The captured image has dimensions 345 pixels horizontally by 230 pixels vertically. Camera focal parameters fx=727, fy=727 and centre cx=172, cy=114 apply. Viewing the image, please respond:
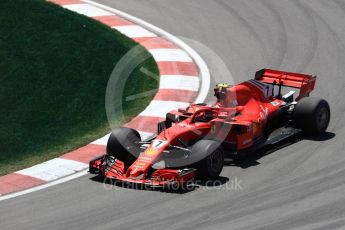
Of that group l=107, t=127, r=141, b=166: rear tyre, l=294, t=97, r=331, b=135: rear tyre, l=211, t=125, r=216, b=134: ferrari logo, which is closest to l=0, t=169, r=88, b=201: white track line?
l=107, t=127, r=141, b=166: rear tyre

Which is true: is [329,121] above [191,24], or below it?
below

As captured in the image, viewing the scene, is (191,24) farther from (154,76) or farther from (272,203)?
(272,203)

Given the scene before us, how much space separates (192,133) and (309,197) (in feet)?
8.19

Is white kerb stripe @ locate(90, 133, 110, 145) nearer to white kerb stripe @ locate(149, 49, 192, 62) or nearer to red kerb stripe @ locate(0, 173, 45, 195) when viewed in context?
red kerb stripe @ locate(0, 173, 45, 195)

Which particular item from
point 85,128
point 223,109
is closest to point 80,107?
point 85,128

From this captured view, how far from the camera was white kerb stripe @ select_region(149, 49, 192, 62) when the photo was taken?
744 inches

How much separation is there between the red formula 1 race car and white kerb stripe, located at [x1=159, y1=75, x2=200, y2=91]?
2.58 metres

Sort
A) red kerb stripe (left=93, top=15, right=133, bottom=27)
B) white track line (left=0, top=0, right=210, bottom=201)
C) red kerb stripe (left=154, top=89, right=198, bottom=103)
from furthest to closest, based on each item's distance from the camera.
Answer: red kerb stripe (left=93, top=15, right=133, bottom=27), red kerb stripe (left=154, top=89, right=198, bottom=103), white track line (left=0, top=0, right=210, bottom=201)

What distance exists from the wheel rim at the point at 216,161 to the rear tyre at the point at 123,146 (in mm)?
1586

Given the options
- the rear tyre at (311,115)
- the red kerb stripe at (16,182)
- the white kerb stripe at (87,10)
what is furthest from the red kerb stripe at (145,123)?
the white kerb stripe at (87,10)

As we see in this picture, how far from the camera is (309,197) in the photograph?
458 inches

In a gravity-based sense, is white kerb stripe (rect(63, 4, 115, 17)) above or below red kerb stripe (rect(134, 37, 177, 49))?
above

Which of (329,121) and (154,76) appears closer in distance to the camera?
(329,121)

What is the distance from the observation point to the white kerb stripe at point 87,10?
21.6 metres
